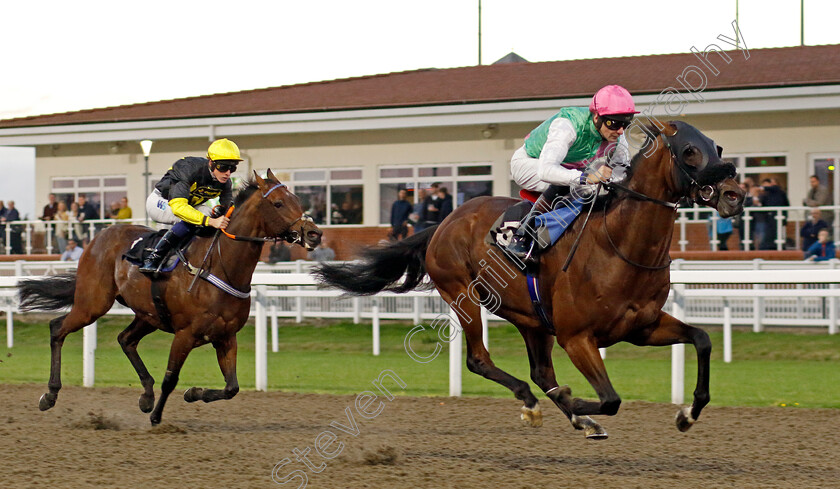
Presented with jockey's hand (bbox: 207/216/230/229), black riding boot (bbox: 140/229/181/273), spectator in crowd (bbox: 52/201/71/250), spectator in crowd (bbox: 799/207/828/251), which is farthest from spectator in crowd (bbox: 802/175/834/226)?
spectator in crowd (bbox: 52/201/71/250)

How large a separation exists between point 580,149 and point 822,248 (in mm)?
7041

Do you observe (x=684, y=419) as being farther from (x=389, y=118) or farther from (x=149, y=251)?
(x=389, y=118)

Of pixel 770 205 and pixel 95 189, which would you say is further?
pixel 95 189

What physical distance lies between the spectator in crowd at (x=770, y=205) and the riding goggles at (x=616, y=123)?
7.71 meters

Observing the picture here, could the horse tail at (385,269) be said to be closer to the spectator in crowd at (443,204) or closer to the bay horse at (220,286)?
the bay horse at (220,286)

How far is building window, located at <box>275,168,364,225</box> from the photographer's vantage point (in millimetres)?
16750

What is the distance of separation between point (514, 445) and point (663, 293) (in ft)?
4.65

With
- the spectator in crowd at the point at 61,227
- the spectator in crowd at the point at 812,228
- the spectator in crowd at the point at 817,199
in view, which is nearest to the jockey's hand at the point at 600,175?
the spectator in crowd at the point at 812,228

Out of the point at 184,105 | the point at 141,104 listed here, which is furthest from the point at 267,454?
the point at 141,104

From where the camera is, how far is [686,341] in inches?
184

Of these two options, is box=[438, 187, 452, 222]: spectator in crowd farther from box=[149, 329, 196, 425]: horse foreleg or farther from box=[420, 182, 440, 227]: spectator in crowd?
box=[149, 329, 196, 425]: horse foreleg

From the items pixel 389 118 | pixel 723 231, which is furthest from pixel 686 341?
pixel 389 118

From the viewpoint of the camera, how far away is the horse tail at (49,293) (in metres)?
7.23

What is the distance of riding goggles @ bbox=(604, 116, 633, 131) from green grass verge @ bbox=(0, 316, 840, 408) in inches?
119
